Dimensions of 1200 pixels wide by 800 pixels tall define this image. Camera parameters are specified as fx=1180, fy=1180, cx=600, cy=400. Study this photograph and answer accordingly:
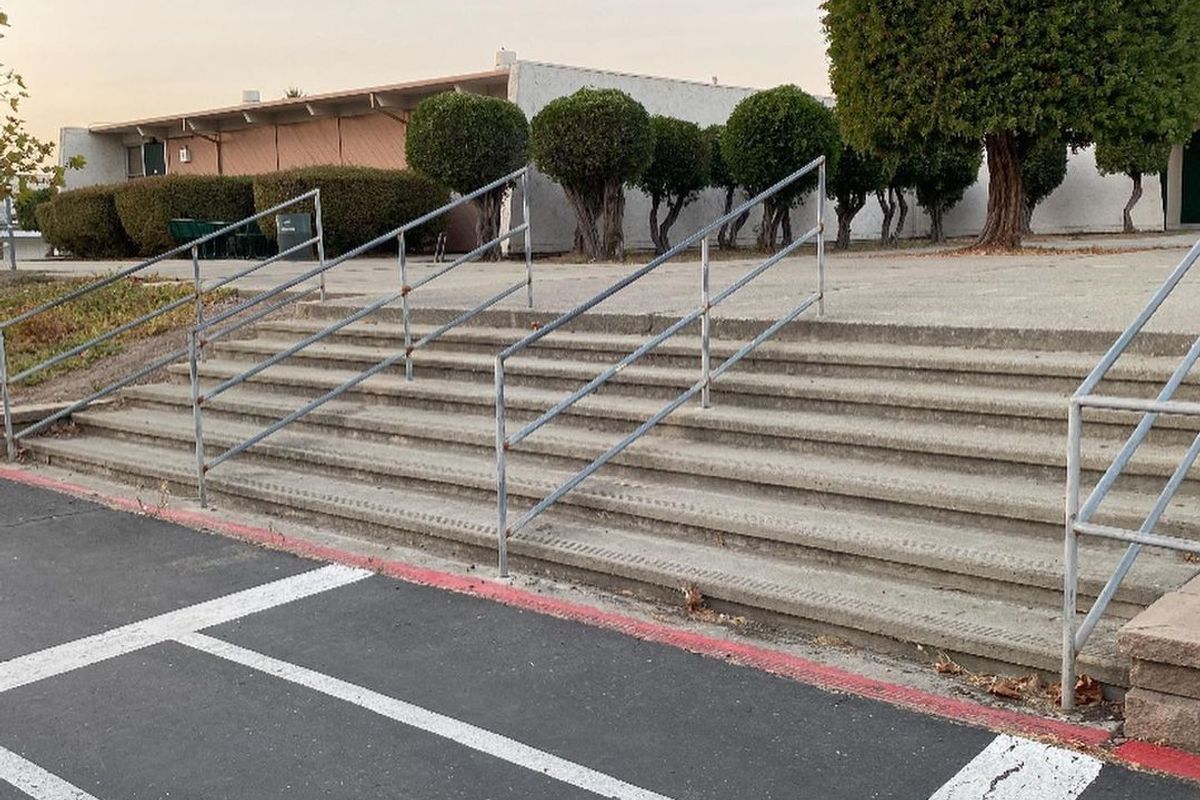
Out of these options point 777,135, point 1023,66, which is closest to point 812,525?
point 1023,66

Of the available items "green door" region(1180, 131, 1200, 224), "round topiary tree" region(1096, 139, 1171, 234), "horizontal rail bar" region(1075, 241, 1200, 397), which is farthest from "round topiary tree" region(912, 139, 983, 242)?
"horizontal rail bar" region(1075, 241, 1200, 397)

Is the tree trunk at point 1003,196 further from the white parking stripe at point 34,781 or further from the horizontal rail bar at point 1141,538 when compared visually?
the white parking stripe at point 34,781

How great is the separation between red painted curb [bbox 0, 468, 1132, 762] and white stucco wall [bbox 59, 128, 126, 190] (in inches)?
1153

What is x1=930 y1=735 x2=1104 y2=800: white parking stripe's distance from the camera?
344cm

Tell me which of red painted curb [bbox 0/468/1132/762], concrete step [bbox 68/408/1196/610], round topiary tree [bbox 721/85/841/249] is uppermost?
round topiary tree [bbox 721/85/841/249]

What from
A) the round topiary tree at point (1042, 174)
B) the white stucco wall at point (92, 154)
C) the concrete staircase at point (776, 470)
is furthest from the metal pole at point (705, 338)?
the white stucco wall at point (92, 154)

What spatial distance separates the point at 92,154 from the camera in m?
32.9

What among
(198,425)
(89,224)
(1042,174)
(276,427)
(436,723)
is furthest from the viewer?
(1042,174)

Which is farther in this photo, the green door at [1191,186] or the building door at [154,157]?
the building door at [154,157]

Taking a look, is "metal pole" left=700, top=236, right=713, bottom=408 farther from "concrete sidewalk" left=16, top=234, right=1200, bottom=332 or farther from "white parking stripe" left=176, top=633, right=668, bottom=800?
"white parking stripe" left=176, top=633, right=668, bottom=800

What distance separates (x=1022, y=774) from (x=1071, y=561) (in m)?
0.74

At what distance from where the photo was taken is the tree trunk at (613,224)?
61.0 feet

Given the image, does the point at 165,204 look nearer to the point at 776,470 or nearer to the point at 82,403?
the point at 82,403

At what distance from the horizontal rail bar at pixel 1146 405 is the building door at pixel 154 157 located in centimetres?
3166
